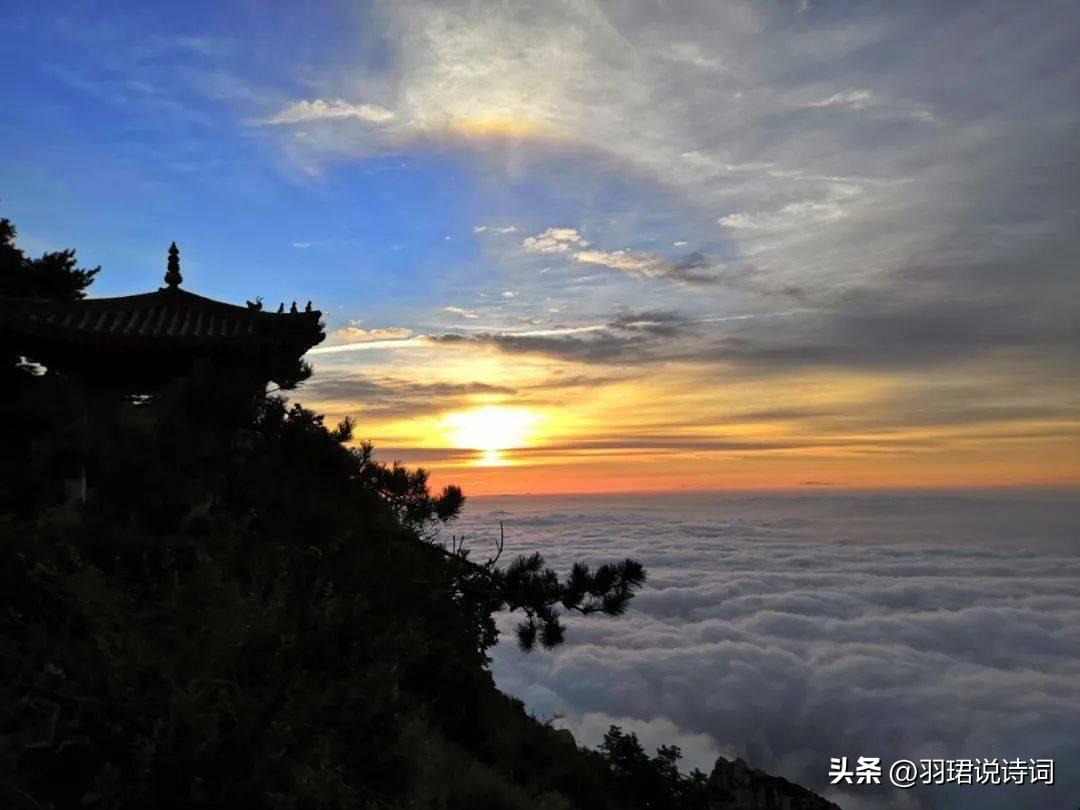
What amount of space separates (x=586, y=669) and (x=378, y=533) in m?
156

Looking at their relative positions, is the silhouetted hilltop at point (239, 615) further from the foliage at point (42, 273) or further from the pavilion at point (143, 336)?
the foliage at point (42, 273)

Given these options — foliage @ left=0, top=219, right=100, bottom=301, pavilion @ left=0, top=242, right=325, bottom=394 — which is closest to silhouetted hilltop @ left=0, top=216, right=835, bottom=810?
pavilion @ left=0, top=242, right=325, bottom=394

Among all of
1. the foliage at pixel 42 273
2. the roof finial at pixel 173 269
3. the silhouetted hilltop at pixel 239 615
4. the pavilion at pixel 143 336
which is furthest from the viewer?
the foliage at pixel 42 273

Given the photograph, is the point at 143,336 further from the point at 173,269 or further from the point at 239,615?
the point at 239,615

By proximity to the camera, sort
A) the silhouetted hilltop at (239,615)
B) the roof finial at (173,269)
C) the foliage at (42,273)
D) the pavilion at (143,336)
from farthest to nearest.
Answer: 1. the foliage at (42,273)
2. the roof finial at (173,269)
3. the pavilion at (143,336)
4. the silhouetted hilltop at (239,615)

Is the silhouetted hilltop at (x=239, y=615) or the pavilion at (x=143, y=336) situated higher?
the pavilion at (x=143, y=336)

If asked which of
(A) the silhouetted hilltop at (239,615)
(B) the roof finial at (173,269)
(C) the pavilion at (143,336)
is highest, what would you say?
(B) the roof finial at (173,269)

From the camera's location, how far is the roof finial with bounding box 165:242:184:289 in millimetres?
15320

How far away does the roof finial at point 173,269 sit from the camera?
15320 millimetres

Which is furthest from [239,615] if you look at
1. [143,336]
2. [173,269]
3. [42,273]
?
[42,273]

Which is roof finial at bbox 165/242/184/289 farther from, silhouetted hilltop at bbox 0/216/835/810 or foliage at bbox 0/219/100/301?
foliage at bbox 0/219/100/301

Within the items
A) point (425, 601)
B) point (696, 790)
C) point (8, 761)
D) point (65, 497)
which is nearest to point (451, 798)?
point (425, 601)

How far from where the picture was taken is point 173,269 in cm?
1542

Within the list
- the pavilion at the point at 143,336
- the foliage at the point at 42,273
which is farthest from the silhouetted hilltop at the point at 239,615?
the foliage at the point at 42,273
